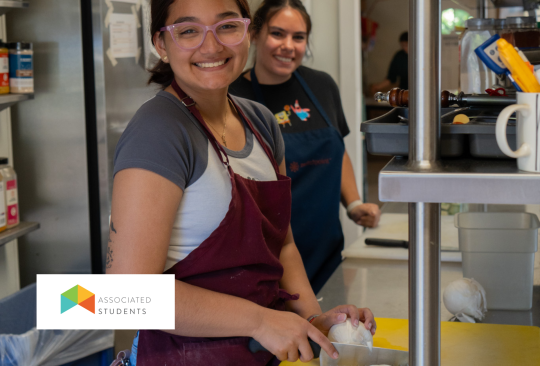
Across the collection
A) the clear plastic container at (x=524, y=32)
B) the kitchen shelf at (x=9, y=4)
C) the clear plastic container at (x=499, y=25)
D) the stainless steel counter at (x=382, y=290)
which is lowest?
the stainless steel counter at (x=382, y=290)

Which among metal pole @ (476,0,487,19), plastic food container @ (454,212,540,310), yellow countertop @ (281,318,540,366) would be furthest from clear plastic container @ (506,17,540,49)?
yellow countertop @ (281,318,540,366)

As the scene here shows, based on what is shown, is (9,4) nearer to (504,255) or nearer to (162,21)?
(162,21)

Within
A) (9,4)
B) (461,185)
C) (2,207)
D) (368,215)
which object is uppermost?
(9,4)

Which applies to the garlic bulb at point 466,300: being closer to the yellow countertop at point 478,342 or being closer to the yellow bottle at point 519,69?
the yellow countertop at point 478,342

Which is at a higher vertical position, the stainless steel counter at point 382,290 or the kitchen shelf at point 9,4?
the kitchen shelf at point 9,4

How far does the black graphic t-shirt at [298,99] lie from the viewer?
2250 mm

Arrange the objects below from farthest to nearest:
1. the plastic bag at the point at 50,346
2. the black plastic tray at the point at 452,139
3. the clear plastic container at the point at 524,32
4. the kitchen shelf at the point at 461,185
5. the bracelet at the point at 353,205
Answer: the bracelet at the point at 353,205, the plastic bag at the point at 50,346, the clear plastic container at the point at 524,32, the black plastic tray at the point at 452,139, the kitchen shelf at the point at 461,185

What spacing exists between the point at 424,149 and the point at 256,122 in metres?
0.71

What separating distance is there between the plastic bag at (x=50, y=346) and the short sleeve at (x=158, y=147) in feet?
3.60

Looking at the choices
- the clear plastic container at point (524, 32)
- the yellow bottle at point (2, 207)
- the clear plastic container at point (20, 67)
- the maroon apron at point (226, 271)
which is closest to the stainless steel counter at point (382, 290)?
the maroon apron at point (226, 271)

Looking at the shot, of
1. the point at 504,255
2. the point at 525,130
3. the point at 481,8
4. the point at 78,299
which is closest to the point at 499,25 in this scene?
the point at 481,8

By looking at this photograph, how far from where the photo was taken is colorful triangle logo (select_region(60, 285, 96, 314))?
1.00m

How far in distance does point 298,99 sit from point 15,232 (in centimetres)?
119

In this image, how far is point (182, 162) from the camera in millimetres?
973
